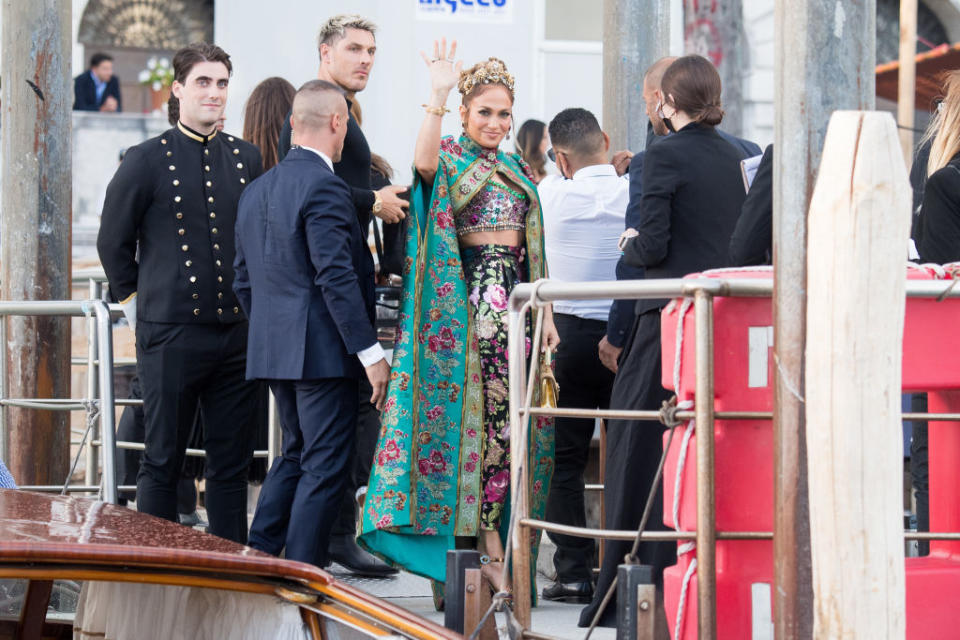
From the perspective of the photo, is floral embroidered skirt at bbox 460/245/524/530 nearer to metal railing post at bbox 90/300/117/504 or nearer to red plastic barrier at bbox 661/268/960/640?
metal railing post at bbox 90/300/117/504

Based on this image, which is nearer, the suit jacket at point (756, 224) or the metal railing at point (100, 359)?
the suit jacket at point (756, 224)

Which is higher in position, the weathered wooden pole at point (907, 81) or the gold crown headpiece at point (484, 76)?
the weathered wooden pole at point (907, 81)

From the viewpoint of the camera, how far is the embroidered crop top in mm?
5203

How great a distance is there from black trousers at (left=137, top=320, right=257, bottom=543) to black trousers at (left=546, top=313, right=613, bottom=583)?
115cm

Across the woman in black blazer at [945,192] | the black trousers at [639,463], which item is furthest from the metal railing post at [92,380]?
the woman in black blazer at [945,192]

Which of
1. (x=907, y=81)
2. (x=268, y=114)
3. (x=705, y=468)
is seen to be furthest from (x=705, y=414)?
(x=907, y=81)

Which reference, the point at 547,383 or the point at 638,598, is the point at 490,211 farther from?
the point at 638,598

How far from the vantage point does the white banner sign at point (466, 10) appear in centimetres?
1349

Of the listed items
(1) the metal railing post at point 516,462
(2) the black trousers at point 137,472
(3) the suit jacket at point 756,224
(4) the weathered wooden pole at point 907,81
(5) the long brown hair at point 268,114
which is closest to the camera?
(1) the metal railing post at point 516,462

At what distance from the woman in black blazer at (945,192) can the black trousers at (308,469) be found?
211 centimetres

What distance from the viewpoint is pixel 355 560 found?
19.1 ft

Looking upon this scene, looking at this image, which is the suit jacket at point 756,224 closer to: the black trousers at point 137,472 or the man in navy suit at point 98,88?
the black trousers at point 137,472

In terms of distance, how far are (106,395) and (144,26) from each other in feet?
51.4

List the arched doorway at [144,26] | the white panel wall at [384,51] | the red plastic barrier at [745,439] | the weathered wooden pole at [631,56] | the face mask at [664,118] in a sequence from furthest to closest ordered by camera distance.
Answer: the arched doorway at [144,26]
the white panel wall at [384,51]
the weathered wooden pole at [631,56]
the face mask at [664,118]
the red plastic barrier at [745,439]
